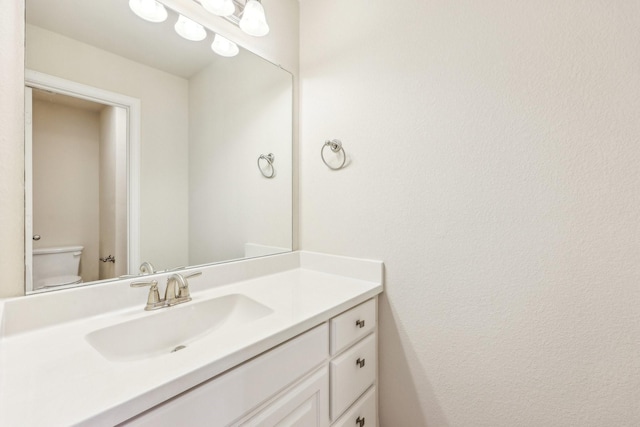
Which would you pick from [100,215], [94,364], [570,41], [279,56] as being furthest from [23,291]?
[570,41]

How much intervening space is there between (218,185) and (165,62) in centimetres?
53

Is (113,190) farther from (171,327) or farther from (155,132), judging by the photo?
(171,327)

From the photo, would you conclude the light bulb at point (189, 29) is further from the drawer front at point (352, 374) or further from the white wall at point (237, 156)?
the drawer front at point (352, 374)

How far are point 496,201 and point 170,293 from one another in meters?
1.20

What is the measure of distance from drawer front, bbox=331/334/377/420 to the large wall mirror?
25.9 inches

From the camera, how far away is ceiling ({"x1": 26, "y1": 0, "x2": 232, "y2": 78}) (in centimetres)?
83

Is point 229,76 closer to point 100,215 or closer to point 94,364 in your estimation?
point 100,215

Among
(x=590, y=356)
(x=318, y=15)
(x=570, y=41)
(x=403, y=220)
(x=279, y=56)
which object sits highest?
(x=318, y=15)

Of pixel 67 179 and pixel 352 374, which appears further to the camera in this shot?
pixel 352 374

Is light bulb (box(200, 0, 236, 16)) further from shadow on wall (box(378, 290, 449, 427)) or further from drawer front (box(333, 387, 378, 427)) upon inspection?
drawer front (box(333, 387, 378, 427))

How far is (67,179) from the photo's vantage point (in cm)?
87

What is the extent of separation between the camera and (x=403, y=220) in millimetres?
1164

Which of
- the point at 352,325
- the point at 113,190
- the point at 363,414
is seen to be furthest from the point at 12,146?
the point at 363,414

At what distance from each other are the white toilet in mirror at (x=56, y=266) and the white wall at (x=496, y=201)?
1.02 m
